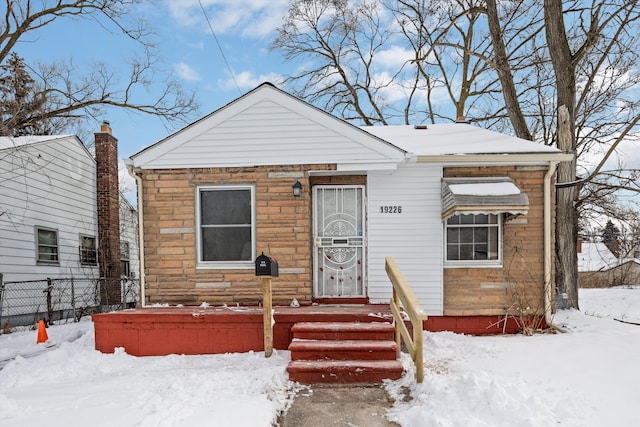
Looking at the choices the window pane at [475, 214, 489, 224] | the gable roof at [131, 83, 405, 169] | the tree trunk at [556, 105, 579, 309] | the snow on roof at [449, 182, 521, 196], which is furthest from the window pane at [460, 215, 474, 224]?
the tree trunk at [556, 105, 579, 309]

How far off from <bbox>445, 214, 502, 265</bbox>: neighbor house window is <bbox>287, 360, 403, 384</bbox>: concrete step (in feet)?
9.90

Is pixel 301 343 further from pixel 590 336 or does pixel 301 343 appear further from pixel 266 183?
pixel 590 336

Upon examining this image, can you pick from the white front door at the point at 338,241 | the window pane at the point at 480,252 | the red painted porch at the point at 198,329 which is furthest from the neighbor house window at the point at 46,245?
the window pane at the point at 480,252

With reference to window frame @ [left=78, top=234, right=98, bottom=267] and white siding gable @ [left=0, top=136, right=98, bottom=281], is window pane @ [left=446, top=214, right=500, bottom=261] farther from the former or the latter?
window frame @ [left=78, top=234, right=98, bottom=267]

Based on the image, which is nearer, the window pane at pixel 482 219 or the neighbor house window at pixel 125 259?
the window pane at pixel 482 219

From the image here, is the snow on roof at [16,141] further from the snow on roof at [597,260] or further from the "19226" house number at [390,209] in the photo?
the snow on roof at [597,260]

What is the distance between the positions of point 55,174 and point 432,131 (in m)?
10.7

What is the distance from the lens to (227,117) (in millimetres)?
6539

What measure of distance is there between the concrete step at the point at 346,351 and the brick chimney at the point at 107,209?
392 inches

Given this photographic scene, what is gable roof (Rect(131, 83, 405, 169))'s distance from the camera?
6438 millimetres

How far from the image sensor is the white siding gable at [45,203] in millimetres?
9320

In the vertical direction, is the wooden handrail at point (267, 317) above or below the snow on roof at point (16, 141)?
below

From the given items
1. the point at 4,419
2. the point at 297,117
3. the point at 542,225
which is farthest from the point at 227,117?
the point at 542,225

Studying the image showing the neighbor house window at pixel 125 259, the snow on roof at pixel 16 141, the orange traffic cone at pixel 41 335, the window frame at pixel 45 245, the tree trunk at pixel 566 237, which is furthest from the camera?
the neighbor house window at pixel 125 259
